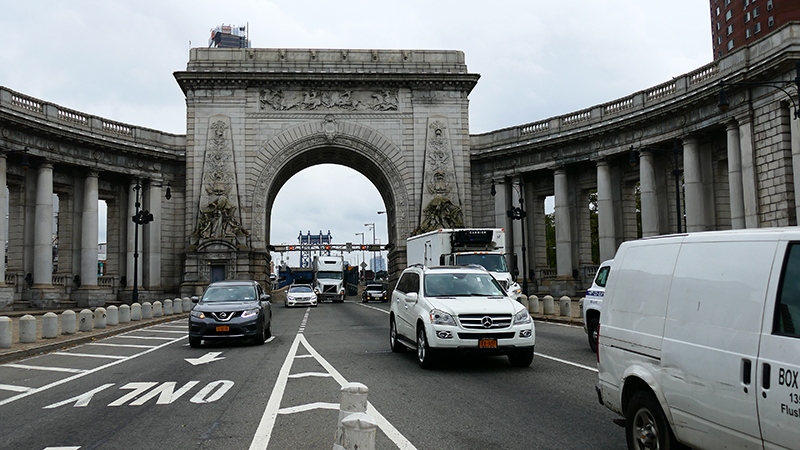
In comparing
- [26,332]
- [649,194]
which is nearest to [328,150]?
[649,194]

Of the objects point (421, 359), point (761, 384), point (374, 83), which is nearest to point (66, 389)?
point (421, 359)

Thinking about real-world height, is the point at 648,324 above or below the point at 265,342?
above

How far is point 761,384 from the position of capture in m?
4.29

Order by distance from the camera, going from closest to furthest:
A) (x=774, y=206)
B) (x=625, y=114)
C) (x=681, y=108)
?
(x=774, y=206)
(x=681, y=108)
(x=625, y=114)

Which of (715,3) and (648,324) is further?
(715,3)

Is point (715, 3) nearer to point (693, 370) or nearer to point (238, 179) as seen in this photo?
point (238, 179)

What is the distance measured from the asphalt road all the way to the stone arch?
31.7 m

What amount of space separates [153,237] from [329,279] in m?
16.0

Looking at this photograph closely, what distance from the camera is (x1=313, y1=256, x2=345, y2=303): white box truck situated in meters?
56.0

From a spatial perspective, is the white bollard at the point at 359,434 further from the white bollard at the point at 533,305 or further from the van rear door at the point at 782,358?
the white bollard at the point at 533,305

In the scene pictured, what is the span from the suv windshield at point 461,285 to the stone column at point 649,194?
25.8m

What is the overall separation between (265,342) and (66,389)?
7667 mm

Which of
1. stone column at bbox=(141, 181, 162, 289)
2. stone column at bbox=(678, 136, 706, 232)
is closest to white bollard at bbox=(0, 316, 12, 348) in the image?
stone column at bbox=(678, 136, 706, 232)

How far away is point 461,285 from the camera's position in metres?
13.0
